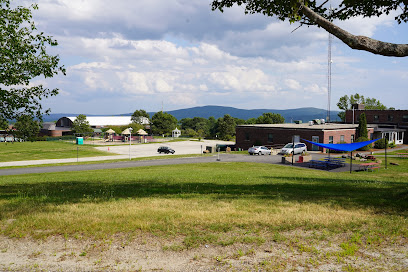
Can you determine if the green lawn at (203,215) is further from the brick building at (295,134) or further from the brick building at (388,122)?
the brick building at (388,122)

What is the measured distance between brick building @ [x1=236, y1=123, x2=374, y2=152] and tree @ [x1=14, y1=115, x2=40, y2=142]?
135ft

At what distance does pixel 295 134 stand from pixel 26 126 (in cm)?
4400

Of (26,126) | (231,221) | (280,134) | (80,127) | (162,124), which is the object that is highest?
(162,124)

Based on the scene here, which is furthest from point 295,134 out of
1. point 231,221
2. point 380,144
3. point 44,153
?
point 231,221

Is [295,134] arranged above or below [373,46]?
below

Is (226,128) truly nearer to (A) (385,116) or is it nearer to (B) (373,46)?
(A) (385,116)

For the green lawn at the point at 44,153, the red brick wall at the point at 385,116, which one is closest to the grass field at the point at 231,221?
the green lawn at the point at 44,153

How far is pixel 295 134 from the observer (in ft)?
173

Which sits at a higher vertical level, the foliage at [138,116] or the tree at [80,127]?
the foliage at [138,116]

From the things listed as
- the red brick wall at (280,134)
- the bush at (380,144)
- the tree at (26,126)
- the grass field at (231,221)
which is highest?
the tree at (26,126)

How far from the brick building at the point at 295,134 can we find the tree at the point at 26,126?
135 ft

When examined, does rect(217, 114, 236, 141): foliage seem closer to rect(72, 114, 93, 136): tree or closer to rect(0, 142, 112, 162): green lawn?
rect(72, 114, 93, 136): tree

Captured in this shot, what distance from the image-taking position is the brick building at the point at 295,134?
5050cm

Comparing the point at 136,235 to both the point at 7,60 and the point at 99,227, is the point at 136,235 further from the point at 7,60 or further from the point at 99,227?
the point at 7,60
